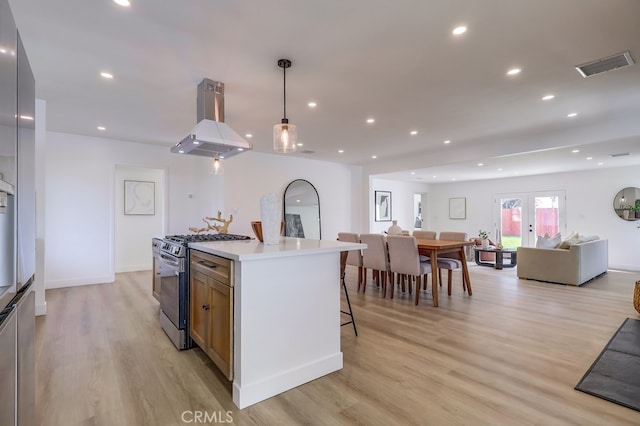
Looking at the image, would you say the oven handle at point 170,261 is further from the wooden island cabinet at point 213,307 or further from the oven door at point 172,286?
the wooden island cabinet at point 213,307

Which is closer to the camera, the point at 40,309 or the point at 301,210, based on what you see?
the point at 40,309

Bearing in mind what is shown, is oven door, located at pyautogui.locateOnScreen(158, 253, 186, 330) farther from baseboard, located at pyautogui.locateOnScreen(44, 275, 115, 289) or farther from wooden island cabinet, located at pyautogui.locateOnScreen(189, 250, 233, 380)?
baseboard, located at pyautogui.locateOnScreen(44, 275, 115, 289)

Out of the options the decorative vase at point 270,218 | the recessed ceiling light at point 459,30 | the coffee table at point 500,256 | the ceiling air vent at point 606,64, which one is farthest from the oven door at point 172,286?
the coffee table at point 500,256

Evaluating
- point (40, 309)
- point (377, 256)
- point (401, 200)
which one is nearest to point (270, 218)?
point (377, 256)

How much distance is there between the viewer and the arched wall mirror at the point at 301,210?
705 cm

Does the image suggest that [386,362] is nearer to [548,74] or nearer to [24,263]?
[24,263]

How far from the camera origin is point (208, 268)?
2273mm

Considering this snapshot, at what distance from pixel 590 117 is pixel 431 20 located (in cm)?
340

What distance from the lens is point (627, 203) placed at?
23.6 feet

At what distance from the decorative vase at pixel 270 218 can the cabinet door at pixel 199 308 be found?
1.78 feet

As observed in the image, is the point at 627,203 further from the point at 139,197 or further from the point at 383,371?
the point at 139,197

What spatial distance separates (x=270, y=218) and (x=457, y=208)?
960cm

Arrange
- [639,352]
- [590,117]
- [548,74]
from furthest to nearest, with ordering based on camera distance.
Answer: [590,117]
[548,74]
[639,352]

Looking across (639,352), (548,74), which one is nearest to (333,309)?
(639,352)
